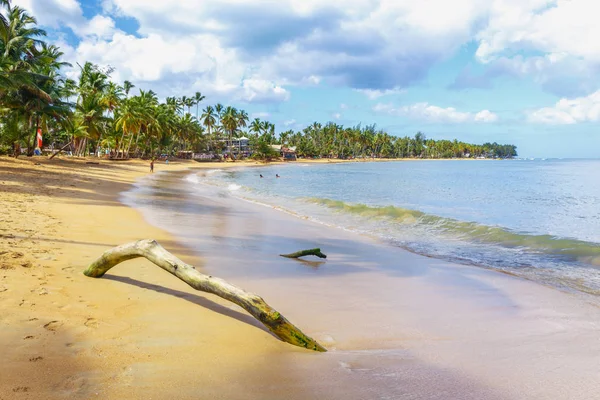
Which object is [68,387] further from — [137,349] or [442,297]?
[442,297]

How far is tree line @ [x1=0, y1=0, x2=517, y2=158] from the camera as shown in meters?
31.8

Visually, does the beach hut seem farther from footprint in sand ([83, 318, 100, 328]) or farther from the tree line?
footprint in sand ([83, 318, 100, 328])

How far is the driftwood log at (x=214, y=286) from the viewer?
400 centimetres

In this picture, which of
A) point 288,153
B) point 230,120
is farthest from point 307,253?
point 288,153

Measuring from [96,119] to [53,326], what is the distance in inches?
1991

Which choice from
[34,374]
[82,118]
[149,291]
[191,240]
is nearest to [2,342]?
[34,374]

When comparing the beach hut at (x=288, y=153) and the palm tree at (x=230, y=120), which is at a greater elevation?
the palm tree at (x=230, y=120)

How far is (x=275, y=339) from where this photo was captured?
163 inches

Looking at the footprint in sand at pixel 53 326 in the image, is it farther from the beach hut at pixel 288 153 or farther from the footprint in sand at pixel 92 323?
the beach hut at pixel 288 153

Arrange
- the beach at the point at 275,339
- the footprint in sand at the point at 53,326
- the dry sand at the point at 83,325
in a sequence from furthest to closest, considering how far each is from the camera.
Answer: the footprint in sand at the point at 53,326, the beach at the point at 275,339, the dry sand at the point at 83,325

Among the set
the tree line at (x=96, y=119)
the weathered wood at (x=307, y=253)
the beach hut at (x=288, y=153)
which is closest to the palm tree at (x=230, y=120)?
the tree line at (x=96, y=119)

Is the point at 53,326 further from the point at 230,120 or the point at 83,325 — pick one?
the point at 230,120

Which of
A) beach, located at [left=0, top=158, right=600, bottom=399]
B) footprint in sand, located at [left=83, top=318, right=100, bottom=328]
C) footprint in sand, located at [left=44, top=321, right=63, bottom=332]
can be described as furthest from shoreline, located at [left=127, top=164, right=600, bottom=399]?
footprint in sand, located at [left=44, top=321, right=63, bottom=332]

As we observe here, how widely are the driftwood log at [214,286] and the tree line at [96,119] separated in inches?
622
